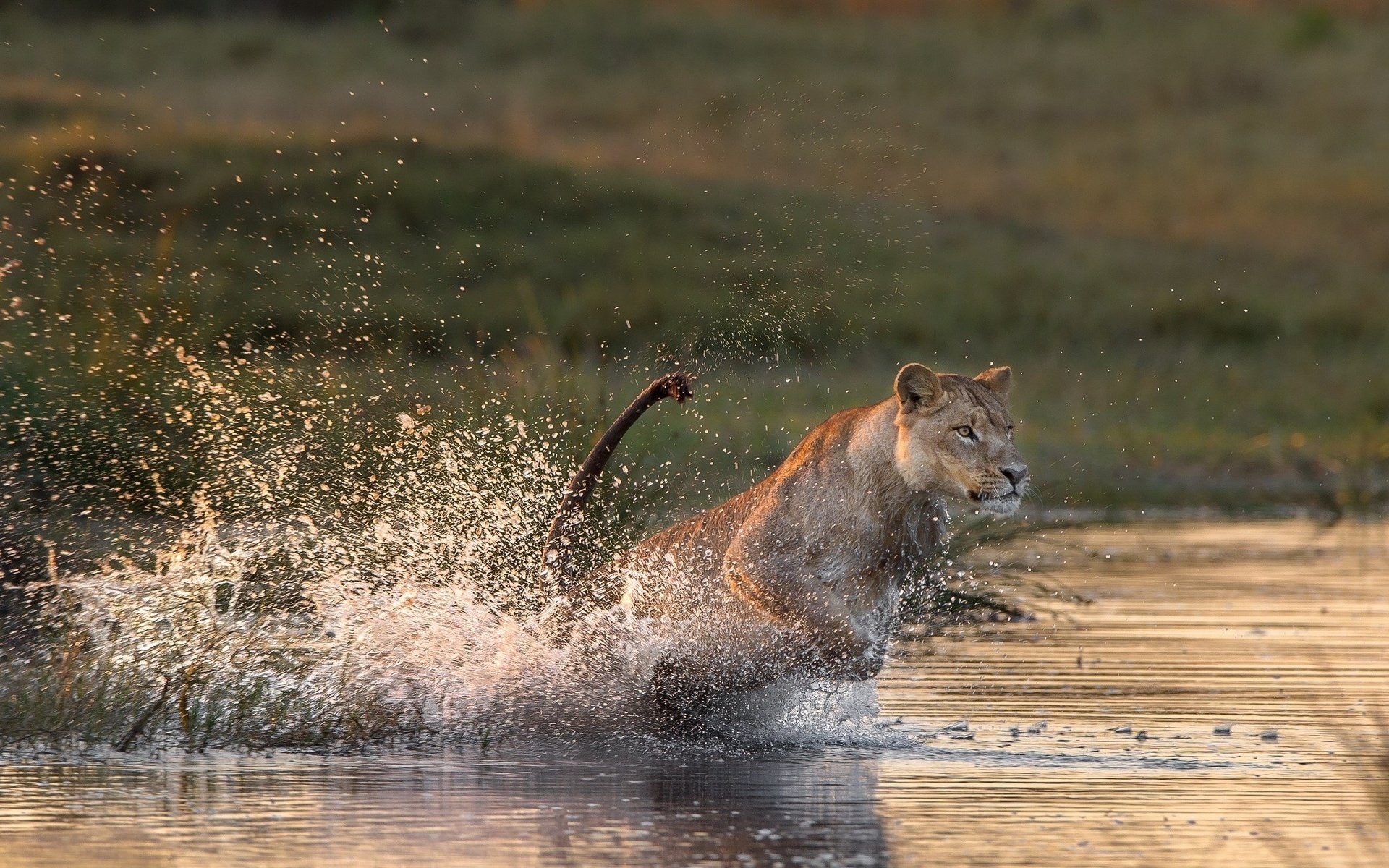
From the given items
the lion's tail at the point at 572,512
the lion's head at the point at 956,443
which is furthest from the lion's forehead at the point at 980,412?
the lion's tail at the point at 572,512

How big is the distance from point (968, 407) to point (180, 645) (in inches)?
116

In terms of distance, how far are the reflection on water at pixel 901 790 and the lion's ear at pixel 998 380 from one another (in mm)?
1181

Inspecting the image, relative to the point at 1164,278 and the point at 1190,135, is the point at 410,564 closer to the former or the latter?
the point at 1164,278

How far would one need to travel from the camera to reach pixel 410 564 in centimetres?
905

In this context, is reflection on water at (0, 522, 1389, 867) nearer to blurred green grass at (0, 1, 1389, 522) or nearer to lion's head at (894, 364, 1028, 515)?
lion's head at (894, 364, 1028, 515)

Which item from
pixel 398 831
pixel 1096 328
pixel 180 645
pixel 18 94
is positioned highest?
pixel 18 94

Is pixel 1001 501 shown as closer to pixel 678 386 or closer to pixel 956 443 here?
pixel 956 443

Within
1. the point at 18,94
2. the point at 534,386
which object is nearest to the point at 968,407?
the point at 534,386

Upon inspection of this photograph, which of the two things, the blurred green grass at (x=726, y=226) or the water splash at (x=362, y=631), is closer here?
the water splash at (x=362, y=631)

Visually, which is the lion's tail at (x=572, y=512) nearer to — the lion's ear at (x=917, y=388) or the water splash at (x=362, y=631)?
the water splash at (x=362, y=631)

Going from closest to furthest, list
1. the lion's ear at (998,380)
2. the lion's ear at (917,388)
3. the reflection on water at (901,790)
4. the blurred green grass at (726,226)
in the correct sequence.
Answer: the reflection on water at (901,790) < the lion's ear at (917,388) < the lion's ear at (998,380) < the blurred green grass at (726,226)

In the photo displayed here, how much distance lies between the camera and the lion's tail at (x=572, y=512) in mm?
8266

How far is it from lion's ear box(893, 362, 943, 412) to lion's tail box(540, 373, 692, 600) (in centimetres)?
90

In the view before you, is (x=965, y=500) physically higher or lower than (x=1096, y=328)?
lower
